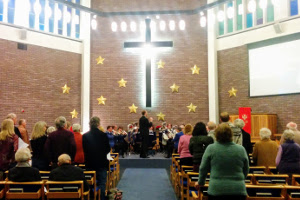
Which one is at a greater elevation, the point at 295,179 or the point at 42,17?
the point at 42,17

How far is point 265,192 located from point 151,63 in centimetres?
989

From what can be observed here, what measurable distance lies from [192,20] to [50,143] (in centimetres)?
959

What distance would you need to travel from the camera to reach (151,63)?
41.7 ft

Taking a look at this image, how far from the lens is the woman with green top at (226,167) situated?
2699 mm

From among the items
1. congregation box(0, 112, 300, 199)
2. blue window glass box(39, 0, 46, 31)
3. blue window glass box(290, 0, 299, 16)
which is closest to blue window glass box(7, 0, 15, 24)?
blue window glass box(39, 0, 46, 31)

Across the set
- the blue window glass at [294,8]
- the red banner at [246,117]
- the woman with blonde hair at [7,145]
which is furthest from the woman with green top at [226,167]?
the blue window glass at [294,8]

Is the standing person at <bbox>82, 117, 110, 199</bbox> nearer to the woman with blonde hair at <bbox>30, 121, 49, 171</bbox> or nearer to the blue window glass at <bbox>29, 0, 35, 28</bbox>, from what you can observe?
the woman with blonde hair at <bbox>30, 121, 49, 171</bbox>

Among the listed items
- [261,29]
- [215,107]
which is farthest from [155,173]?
[261,29]

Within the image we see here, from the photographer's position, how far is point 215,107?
40.0 ft

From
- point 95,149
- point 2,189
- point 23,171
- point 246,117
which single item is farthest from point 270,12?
point 2,189

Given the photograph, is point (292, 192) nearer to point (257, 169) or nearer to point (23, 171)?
point (257, 169)

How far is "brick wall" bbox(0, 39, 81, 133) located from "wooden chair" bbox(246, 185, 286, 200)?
9066 millimetres

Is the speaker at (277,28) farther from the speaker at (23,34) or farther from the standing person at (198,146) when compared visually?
the speaker at (23,34)

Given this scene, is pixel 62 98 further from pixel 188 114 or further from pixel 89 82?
pixel 188 114
